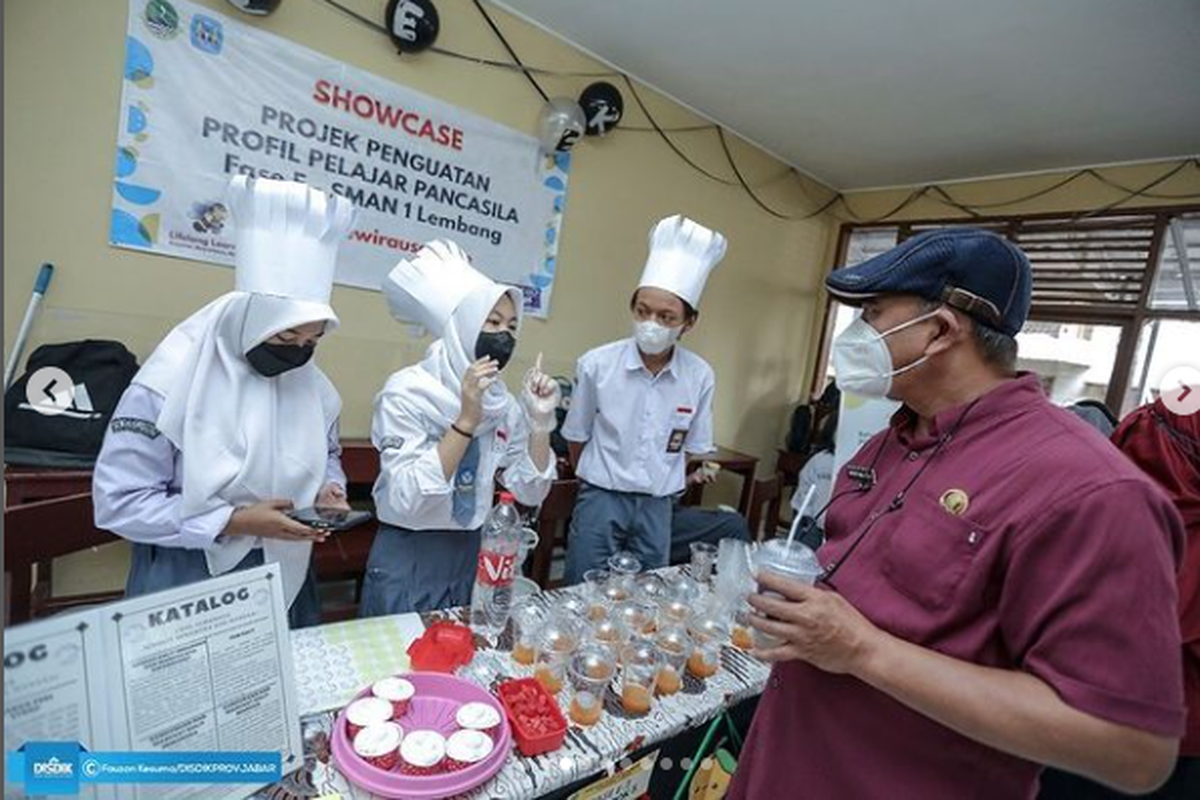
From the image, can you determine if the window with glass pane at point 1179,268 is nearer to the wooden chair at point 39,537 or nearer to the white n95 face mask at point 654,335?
the white n95 face mask at point 654,335

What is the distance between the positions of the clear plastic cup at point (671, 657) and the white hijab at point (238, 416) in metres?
0.87

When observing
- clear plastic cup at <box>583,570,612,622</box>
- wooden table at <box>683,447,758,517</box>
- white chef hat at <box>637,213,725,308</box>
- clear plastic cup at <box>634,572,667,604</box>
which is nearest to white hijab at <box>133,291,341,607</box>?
clear plastic cup at <box>583,570,612,622</box>

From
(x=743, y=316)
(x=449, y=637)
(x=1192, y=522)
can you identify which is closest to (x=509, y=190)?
(x=743, y=316)

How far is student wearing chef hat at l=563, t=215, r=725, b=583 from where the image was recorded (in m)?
2.32

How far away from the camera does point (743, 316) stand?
14.9ft

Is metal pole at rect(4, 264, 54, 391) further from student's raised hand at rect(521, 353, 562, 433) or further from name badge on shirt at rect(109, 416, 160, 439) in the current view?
student's raised hand at rect(521, 353, 562, 433)

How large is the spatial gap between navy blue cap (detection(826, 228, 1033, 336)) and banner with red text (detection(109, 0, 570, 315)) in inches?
97.8

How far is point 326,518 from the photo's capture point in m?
1.34

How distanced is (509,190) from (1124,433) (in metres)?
2.76

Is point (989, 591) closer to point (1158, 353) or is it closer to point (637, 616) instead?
point (637, 616)

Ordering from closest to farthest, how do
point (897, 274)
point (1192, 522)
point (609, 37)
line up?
point (897, 274), point (1192, 522), point (609, 37)

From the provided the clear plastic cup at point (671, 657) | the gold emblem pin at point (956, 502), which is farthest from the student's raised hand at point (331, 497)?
the gold emblem pin at point (956, 502)

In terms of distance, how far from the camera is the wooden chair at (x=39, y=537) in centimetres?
128

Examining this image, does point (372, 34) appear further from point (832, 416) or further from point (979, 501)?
point (832, 416)
